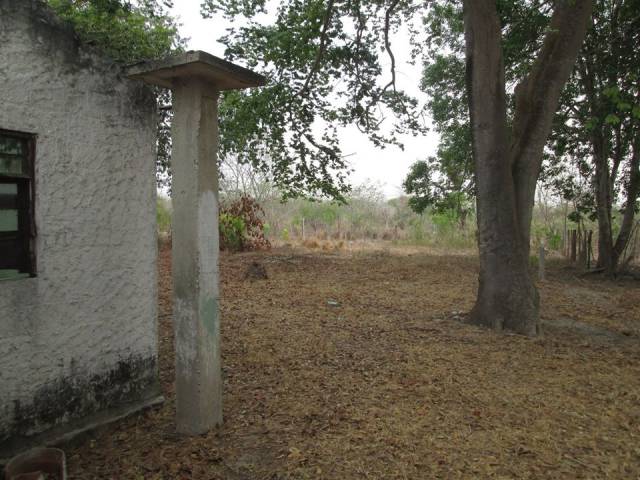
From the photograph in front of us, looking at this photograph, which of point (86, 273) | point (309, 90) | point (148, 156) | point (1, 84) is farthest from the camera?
point (309, 90)

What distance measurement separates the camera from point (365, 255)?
53.2ft

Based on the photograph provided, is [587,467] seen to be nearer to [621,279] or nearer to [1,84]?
[1,84]

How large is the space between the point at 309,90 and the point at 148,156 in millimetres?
4774

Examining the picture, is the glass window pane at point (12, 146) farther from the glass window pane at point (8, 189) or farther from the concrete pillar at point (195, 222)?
the concrete pillar at point (195, 222)

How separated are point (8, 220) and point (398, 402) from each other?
3569mm

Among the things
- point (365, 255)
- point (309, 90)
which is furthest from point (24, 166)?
point (365, 255)

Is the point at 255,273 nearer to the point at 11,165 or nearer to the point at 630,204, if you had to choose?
the point at 11,165

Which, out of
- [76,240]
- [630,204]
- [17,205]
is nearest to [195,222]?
[76,240]

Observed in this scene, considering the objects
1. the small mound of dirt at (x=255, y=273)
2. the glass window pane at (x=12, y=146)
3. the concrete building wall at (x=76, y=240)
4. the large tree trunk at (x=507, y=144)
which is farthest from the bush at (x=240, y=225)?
the glass window pane at (x=12, y=146)

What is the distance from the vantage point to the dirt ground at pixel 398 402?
341cm

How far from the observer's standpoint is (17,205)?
3412mm

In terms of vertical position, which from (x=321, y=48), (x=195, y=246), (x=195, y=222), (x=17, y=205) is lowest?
(x=195, y=246)

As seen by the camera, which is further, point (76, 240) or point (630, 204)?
point (630, 204)

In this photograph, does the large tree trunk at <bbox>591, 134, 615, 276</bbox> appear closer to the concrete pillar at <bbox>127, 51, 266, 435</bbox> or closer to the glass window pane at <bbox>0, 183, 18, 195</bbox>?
the concrete pillar at <bbox>127, 51, 266, 435</bbox>
